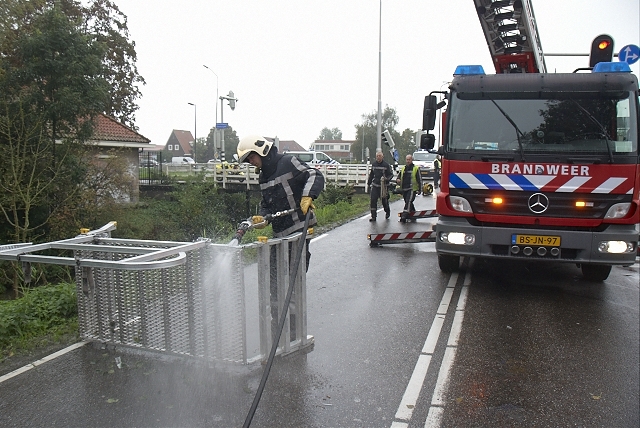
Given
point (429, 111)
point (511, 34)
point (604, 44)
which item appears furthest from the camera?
point (511, 34)

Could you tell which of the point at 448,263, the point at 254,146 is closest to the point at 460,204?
the point at 448,263

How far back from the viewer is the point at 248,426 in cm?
336

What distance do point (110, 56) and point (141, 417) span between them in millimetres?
30710

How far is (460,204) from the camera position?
6.93 metres

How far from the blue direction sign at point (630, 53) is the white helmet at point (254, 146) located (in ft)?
35.8

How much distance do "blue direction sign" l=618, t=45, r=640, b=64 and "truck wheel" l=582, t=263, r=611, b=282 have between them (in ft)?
22.6

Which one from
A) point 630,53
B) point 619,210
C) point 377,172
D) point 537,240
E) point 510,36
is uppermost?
point 630,53

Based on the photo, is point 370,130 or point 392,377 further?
point 370,130

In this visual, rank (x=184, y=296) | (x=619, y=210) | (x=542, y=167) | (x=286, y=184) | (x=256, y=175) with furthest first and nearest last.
→ (x=256, y=175) < (x=542, y=167) < (x=619, y=210) < (x=286, y=184) < (x=184, y=296)

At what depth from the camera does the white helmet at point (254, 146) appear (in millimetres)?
4719

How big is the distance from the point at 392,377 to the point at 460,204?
10.4 ft

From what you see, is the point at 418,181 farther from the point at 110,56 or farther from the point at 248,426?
the point at 110,56

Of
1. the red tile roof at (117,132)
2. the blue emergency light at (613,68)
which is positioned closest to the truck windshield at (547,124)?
the blue emergency light at (613,68)

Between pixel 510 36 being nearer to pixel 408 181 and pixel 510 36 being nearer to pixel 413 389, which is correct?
pixel 408 181
